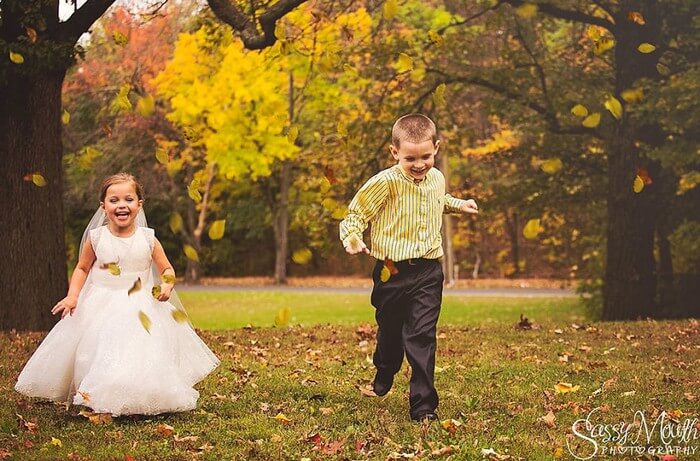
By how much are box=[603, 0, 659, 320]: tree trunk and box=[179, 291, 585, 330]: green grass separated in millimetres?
1253

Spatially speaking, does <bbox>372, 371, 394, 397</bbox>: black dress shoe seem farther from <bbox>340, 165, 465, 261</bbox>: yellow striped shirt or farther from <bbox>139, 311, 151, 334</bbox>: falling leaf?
<bbox>139, 311, 151, 334</bbox>: falling leaf

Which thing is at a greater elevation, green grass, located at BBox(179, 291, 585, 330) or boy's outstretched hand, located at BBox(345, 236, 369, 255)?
boy's outstretched hand, located at BBox(345, 236, 369, 255)

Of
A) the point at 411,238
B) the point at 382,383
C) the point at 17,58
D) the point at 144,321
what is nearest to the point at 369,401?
the point at 382,383

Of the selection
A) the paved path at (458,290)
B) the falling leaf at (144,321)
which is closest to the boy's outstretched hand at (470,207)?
the falling leaf at (144,321)

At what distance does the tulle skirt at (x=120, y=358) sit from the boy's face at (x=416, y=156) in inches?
69.7

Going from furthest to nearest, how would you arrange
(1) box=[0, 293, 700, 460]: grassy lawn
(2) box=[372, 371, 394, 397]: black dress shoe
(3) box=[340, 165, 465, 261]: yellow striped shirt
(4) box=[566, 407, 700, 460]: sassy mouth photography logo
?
1. (2) box=[372, 371, 394, 397]: black dress shoe
2. (3) box=[340, 165, 465, 261]: yellow striped shirt
3. (1) box=[0, 293, 700, 460]: grassy lawn
4. (4) box=[566, 407, 700, 460]: sassy mouth photography logo

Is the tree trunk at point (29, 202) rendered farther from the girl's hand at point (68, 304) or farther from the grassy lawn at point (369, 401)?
the girl's hand at point (68, 304)

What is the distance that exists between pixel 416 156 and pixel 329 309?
52.0ft

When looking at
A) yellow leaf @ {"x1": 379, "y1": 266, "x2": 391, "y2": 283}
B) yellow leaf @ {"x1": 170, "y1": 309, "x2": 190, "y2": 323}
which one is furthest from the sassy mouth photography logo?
yellow leaf @ {"x1": 170, "y1": 309, "x2": 190, "y2": 323}

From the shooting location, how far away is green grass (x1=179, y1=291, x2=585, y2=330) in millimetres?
18922

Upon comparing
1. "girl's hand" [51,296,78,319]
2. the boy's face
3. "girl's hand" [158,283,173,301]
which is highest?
the boy's face

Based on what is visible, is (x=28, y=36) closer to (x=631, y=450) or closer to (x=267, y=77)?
(x=631, y=450)

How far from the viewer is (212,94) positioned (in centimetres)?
2720

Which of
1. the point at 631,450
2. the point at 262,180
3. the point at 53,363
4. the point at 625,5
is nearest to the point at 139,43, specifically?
the point at 262,180
